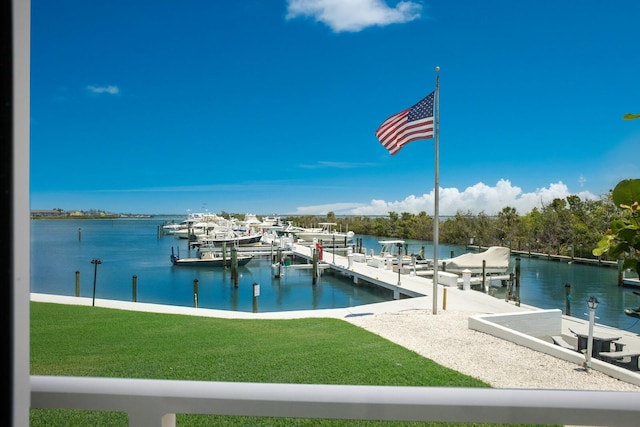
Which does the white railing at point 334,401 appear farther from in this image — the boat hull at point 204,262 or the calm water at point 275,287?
the boat hull at point 204,262

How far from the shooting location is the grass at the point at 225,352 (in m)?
4.45

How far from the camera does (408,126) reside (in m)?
8.46

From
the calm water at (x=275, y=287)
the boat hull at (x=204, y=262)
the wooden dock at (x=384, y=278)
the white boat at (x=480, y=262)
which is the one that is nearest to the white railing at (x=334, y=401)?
the wooden dock at (x=384, y=278)

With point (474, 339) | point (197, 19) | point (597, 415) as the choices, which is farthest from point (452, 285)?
point (597, 415)

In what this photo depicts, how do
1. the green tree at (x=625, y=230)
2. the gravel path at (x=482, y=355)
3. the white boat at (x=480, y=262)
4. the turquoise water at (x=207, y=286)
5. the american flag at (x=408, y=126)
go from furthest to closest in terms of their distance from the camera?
1. the white boat at (x=480, y=262)
2. the turquoise water at (x=207, y=286)
3. the american flag at (x=408, y=126)
4. the gravel path at (x=482, y=355)
5. the green tree at (x=625, y=230)

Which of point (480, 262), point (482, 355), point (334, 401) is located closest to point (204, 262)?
point (480, 262)

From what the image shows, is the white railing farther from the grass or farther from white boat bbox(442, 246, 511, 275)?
white boat bbox(442, 246, 511, 275)

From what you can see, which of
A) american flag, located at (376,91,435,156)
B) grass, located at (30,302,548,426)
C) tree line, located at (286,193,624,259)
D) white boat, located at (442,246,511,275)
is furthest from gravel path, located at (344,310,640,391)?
tree line, located at (286,193,624,259)

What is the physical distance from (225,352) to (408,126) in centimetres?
567

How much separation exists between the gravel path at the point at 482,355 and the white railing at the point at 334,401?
3.98 meters

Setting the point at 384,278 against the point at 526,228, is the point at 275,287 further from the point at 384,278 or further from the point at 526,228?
the point at 526,228

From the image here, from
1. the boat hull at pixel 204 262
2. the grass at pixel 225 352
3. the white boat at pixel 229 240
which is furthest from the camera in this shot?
the white boat at pixel 229 240

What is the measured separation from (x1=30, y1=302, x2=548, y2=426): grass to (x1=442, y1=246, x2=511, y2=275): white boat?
40.7 feet

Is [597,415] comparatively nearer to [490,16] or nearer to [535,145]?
[490,16]
